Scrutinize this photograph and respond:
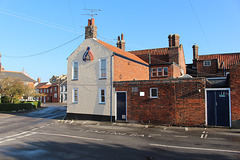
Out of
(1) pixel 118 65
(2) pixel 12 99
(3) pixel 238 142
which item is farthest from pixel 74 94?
(2) pixel 12 99

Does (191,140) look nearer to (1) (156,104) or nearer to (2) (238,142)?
(2) (238,142)

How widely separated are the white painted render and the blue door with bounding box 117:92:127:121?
0.61 meters

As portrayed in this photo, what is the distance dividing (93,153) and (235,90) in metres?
11.5

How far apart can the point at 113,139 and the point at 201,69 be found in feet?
112

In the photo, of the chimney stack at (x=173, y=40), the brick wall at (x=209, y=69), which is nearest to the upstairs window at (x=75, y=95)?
the chimney stack at (x=173, y=40)

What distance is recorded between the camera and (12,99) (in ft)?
121

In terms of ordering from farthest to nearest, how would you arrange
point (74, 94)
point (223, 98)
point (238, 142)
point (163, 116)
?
point (74, 94) < point (163, 116) < point (223, 98) < point (238, 142)

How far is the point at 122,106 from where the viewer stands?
61.8 feet

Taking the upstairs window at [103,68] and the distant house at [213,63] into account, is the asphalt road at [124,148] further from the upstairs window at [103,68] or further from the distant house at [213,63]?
the distant house at [213,63]

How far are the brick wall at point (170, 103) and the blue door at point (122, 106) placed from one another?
1.20 feet

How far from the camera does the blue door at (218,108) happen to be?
1465 centimetres

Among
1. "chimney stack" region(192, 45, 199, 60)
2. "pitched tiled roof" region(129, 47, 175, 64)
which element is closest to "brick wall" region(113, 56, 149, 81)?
"pitched tiled roof" region(129, 47, 175, 64)

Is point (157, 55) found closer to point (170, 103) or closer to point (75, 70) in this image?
point (75, 70)

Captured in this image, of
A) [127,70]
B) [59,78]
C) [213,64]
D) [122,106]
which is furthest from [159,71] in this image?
[59,78]
